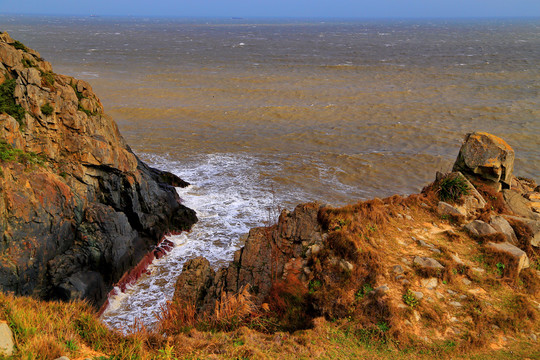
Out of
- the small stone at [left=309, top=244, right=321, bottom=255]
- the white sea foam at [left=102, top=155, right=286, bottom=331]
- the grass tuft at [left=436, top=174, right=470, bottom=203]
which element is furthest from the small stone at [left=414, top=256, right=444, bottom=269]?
the white sea foam at [left=102, top=155, right=286, bottom=331]

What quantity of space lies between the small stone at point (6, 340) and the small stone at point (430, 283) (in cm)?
768

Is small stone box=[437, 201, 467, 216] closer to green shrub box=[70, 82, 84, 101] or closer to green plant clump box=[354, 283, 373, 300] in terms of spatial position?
green plant clump box=[354, 283, 373, 300]

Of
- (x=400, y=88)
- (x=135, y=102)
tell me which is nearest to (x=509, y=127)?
(x=400, y=88)

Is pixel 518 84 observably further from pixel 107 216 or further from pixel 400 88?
pixel 107 216

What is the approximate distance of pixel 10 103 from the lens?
492 inches

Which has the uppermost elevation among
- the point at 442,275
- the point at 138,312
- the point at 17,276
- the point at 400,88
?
the point at 400,88

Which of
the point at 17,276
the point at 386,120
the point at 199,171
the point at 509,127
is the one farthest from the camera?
the point at 386,120

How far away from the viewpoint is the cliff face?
10914 millimetres

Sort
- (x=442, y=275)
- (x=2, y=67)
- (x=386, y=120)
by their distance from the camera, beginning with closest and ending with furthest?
(x=442, y=275) < (x=2, y=67) < (x=386, y=120)

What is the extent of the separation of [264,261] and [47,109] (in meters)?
8.82

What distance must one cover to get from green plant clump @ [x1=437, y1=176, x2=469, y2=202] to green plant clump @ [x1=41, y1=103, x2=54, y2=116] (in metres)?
12.5

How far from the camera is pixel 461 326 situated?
809 centimetres

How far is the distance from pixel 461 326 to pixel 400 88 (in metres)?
40.2

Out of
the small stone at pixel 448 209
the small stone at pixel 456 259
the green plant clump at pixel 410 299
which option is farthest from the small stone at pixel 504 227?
the green plant clump at pixel 410 299
